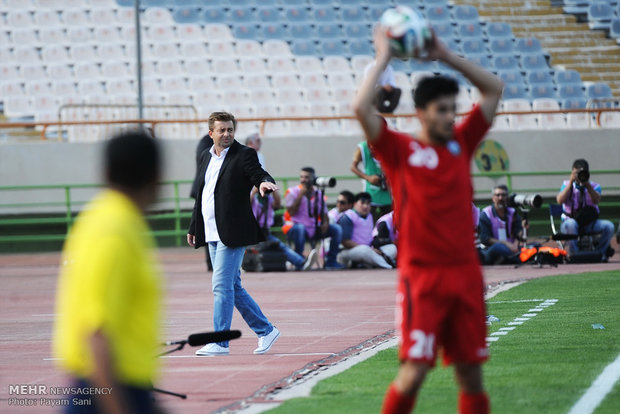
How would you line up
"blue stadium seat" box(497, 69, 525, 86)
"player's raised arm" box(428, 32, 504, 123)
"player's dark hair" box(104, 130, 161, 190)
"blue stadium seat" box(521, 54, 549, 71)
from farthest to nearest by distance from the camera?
"blue stadium seat" box(521, 54, 549, 71), "blue stadium seat" box(497, 69, 525, 86), "player's raised arm" box(428, 32, 504, 123), "player's dark hair" box(104, 130, 161, 190)

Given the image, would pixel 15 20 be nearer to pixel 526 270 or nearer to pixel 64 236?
pixel 64 236

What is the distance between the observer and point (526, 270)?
18469 mm

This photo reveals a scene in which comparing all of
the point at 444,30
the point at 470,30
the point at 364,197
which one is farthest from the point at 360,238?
the point at 470,30

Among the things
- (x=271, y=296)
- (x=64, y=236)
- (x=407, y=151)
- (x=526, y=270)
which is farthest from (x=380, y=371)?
(x=64, y=236)

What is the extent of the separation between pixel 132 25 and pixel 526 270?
641 inches

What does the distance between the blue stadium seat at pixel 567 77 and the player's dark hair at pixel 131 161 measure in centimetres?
2658

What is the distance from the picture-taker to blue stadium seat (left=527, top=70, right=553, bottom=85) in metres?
29.5

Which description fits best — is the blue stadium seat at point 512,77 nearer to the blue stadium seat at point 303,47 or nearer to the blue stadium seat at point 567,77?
the blue stadium seat at point 567,77

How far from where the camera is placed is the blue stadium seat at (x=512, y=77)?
29.5 meters

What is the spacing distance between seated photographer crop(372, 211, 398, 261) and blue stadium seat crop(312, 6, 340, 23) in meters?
12.8

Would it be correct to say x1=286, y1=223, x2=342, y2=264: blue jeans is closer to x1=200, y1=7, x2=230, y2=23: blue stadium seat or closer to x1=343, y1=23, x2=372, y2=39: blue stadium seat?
x1=343, y1=23, x2=372, y2=39: blue stadium seat

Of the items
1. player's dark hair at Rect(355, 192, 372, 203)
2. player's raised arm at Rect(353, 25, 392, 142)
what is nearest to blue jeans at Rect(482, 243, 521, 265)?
player's dark hair at Rect(355, 192, 372, 203)

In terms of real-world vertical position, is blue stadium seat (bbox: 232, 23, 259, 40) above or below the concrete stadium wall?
above

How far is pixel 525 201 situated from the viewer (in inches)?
749
